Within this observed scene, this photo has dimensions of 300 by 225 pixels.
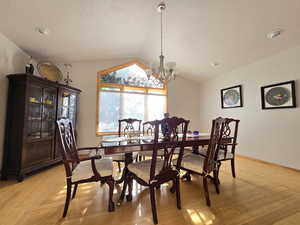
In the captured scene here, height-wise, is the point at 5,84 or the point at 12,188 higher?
the point at 5,84

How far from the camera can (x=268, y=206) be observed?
162 centimetres

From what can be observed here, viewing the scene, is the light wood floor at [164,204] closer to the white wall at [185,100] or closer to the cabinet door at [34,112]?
the cabinet door at [34,112]

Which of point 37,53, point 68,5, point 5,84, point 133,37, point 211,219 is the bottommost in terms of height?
point 211,219

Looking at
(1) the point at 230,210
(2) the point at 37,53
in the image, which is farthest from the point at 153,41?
(1) the point at 230,210

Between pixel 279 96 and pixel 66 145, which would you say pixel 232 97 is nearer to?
pixel 279 96

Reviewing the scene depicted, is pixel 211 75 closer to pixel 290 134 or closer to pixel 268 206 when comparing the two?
pixel 290 134

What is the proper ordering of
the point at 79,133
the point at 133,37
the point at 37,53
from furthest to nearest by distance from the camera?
the point at 79,133 → the point at 133,37 → the point at 37,53

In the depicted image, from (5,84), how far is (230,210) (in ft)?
12.2

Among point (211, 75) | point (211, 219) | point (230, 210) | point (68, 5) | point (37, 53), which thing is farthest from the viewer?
point (211, 75)

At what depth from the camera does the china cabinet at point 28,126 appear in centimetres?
224

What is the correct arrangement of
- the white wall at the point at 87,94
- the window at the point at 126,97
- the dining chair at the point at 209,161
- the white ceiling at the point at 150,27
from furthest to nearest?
the window at the point at 126,97, the white wall at the point at 87,94, the white ceiling at the point at 150,27, the dining chair at the point at 209,161

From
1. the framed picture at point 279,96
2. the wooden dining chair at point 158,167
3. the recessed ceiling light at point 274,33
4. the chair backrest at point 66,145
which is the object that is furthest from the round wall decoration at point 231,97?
the chair backrest at point 66,145

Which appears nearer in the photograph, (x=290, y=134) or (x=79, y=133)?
(x=290, y=134)

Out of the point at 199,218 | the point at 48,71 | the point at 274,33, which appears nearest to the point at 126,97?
the point at 48,71
